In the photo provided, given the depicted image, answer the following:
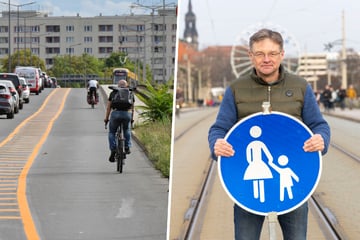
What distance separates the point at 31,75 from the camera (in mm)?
4848

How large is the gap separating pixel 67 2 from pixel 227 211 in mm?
2121

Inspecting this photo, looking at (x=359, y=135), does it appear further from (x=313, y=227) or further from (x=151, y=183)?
(x=151, y=183)

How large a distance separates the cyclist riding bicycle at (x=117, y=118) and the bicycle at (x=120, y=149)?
0.02 m

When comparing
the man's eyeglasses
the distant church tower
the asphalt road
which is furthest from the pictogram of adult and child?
the distant church tower

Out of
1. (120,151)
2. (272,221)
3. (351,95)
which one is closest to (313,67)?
(351,95)

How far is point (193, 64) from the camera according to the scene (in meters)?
6.18

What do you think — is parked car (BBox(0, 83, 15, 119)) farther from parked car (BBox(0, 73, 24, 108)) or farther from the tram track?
the tram track

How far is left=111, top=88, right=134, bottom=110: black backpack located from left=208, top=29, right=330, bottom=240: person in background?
192cm

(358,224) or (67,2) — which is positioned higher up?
(67,2)

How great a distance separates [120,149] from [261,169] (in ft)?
6.89

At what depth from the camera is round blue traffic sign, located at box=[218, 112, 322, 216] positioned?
2.89 meters

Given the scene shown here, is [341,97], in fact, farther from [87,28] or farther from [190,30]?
[87,28]

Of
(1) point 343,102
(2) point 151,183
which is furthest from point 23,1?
(1) point 343,102

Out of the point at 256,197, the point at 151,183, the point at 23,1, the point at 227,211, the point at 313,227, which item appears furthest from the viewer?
the point at 227,211
